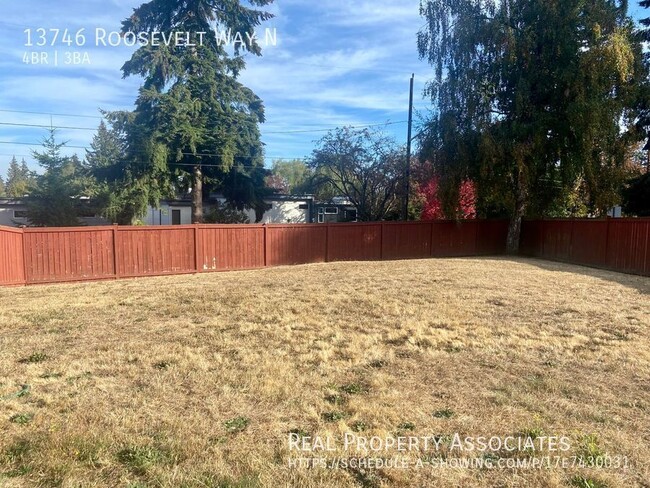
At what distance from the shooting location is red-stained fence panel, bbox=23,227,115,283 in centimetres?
1152

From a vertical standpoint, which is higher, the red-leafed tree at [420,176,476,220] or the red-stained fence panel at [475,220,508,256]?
the red-leafed tree at [420,176,476,220]

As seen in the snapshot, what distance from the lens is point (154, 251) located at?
1317 centimetres

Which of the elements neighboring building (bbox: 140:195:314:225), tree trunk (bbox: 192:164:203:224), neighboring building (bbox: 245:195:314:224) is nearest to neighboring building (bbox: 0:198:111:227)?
neighboring building (bbox: 140:195:314:225)

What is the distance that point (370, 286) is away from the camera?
29.9ft

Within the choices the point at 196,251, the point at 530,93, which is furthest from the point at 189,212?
the point at 530,93

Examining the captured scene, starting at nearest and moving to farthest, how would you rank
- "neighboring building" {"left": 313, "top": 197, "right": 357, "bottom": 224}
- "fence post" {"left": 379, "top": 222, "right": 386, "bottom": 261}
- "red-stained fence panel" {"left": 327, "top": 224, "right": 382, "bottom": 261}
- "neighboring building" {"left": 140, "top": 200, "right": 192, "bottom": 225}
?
"red-stained fence panel" {"left": 327, "top": 224, "right": 382, "bottom": 261}, "fence post" {"left": 379, "top": 222, "right": 386, "bottom": 261}, "neighboring building" {"left": 140, "top": 200, "right": 192, "bottom": 225}, "neighboring building" {"left": 313, "top": 197, "right": 357, "bottom": 224}

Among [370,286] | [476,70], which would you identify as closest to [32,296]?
[370,286]

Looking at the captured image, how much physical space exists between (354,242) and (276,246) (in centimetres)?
323

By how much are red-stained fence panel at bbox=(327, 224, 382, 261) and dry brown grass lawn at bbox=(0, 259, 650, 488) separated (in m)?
8.46

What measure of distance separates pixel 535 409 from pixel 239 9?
72.7 feet

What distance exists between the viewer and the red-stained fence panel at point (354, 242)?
16.6 m

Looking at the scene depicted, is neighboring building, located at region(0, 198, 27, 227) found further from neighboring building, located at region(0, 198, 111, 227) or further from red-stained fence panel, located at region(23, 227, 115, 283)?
red-stained fence panel, located at region(23, 227, 115, 283)

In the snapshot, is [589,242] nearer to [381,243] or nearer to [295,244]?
[381,243]

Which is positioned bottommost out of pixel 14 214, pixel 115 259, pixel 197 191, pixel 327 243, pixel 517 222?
pixel 115 259
